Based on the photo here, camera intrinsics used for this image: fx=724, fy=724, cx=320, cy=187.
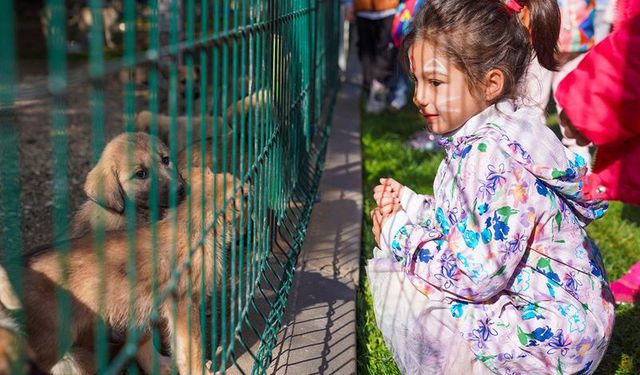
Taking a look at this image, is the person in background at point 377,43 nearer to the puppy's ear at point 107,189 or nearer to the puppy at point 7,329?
the puppy's ear at point 107,189

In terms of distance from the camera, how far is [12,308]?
1.89 metres

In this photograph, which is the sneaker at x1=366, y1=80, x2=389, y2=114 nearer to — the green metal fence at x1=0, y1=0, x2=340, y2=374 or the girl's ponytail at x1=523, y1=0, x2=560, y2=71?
the green metal fence at x1=0, y1=0, x2=340, y2=374

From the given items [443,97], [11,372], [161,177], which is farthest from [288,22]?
[11,372]

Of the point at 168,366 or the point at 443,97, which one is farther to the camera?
the point at 168,366

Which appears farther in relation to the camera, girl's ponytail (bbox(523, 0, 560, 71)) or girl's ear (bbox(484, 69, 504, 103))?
girl's ponytail (bbox(523, 0, 560, 71))

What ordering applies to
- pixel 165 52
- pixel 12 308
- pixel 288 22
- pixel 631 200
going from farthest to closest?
1. pixel 631 200
2. pixel 288 22
3. pixel 12 308
4. pixel 165 52

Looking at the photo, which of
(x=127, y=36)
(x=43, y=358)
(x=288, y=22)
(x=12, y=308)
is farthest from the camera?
(x=288, y=22)

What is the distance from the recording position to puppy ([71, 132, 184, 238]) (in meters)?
3.01

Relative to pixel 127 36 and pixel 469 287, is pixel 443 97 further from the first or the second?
pixel 127 36

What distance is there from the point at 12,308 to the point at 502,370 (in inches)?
60.2

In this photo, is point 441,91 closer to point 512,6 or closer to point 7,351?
point 512,6

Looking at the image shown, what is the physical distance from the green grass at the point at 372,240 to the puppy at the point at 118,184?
1.11m

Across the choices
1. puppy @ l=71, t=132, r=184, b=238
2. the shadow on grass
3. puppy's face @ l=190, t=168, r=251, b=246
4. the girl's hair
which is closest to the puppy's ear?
puppy @ l=71, t=132, r=184, b=238

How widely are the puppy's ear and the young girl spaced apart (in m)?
1.21
